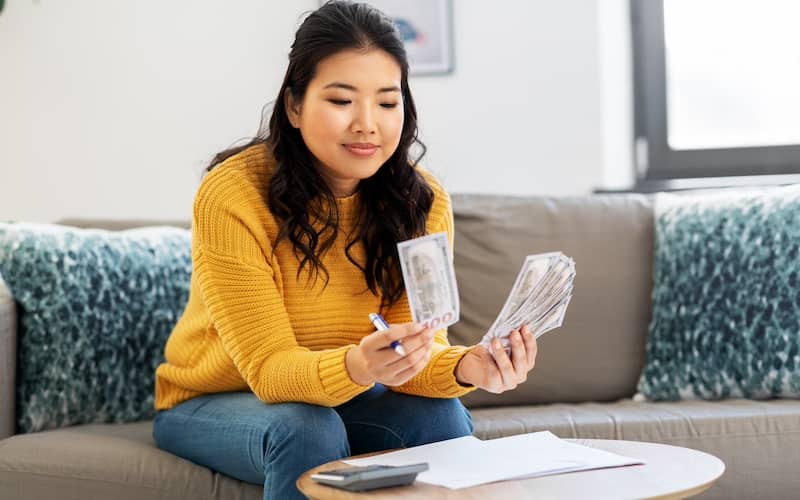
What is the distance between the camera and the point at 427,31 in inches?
117

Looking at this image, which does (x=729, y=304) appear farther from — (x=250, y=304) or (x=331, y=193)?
(x=250, y=304)

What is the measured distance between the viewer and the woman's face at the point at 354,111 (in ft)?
5.51

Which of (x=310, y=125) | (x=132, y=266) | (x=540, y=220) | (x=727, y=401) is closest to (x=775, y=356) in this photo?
(x=727, y=401)

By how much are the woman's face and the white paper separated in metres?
0.52

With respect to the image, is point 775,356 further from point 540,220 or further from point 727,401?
point 540,220

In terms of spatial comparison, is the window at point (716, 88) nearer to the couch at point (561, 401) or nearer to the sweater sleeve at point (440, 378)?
the couch at point (561, 401)

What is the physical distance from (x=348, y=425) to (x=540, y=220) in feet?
3.16

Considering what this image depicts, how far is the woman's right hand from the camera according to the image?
1.37m

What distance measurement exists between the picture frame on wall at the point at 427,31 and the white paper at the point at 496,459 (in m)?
1.68

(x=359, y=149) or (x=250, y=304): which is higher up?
(x=359, y=149)

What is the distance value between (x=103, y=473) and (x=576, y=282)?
1.18 m

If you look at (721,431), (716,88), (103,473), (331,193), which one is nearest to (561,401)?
(721,431)

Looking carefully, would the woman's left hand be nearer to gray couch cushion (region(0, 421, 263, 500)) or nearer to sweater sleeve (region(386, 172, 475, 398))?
sweater sleeve (region(386, 172, 475, 398))

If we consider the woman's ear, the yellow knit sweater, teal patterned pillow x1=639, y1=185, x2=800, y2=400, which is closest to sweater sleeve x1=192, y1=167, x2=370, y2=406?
the yellow knit sweater
